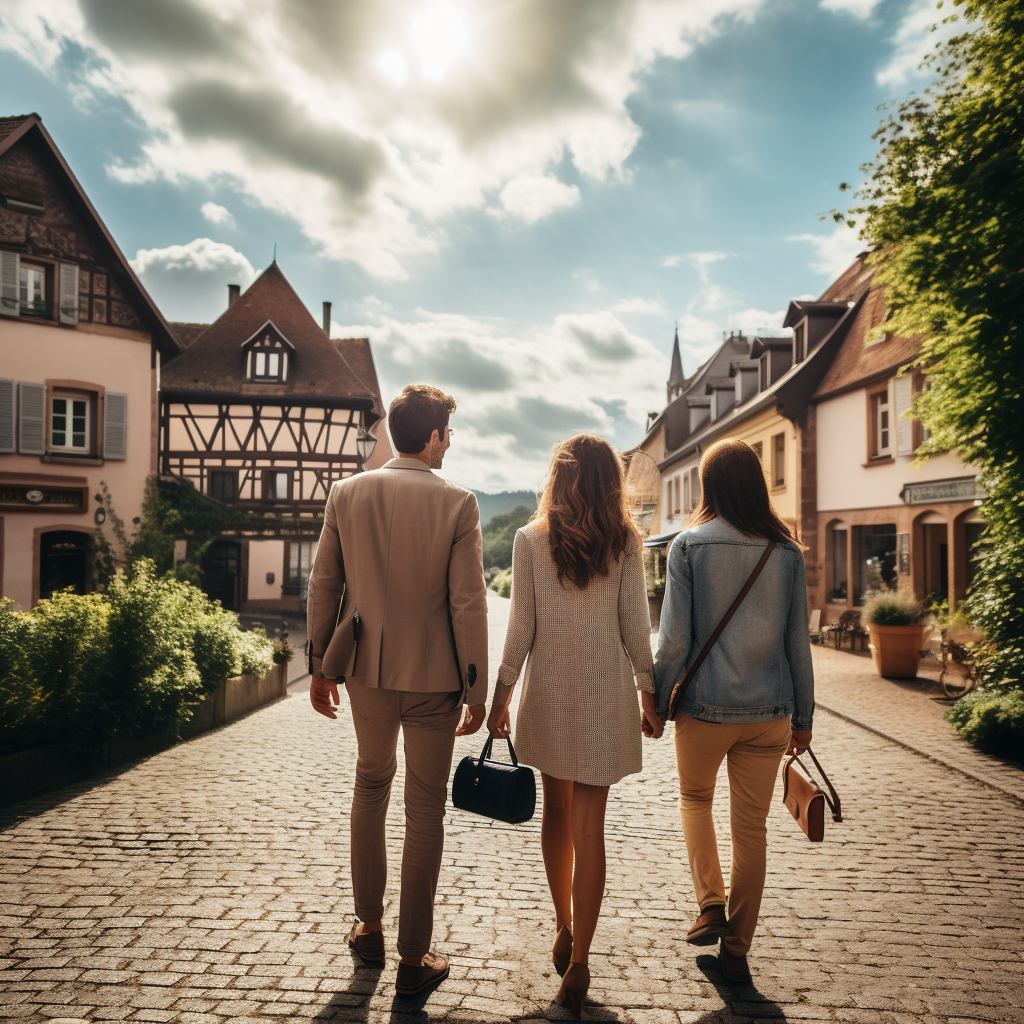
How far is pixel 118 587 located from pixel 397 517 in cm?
510

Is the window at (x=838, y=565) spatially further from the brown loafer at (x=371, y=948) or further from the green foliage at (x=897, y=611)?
the brown loafer at (x=371, y=948)

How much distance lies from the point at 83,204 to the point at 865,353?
17.2 meters

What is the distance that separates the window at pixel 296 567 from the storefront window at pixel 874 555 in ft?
56.4

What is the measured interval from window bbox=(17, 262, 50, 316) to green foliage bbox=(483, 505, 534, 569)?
3684 inches

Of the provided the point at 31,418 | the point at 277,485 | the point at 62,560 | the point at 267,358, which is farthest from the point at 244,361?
the point at 62,560

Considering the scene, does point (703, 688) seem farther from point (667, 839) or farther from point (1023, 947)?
point (667, 839)

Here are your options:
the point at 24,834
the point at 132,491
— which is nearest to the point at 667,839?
the point at 24,834

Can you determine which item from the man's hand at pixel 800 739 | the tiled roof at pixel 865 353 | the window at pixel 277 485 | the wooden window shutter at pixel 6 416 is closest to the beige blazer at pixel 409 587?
the man's hand at pixel 800 739

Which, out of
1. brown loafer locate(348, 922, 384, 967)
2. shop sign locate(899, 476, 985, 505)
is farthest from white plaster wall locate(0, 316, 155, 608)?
shop sign locate(899, 476, 985, 505)

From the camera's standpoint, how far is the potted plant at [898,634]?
12219 millimetres

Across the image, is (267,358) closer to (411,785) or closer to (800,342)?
(800,342)

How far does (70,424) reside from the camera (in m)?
19.0

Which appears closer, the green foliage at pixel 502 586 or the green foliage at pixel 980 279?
the green foliage at pixel 980 279

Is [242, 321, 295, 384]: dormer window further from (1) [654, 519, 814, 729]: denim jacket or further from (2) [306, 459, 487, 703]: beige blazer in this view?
(1) [654, 519, 814, 729]: denim jacket
